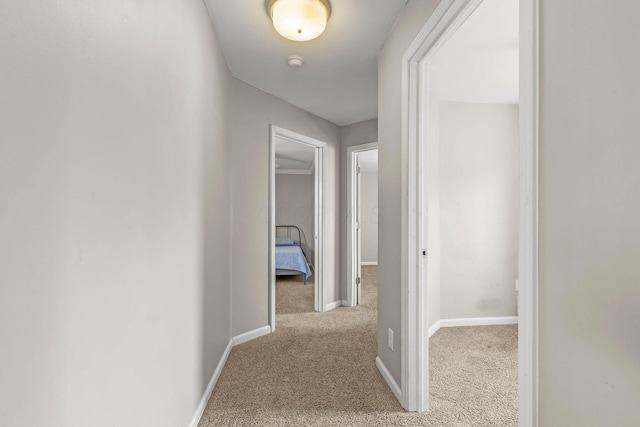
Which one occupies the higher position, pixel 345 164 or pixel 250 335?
pixel 345 164

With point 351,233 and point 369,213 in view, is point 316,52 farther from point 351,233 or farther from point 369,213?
point 369,213

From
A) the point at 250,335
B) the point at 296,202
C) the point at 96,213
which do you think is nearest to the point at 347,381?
the point at 250,335

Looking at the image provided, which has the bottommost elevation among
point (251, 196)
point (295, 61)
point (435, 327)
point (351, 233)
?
point (435, 327)

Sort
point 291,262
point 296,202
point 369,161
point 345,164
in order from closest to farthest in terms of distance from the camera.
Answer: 1. point 345,164
2. point 291,262
3. point 369,161
4. point 296,202

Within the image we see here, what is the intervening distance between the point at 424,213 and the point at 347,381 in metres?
1.27

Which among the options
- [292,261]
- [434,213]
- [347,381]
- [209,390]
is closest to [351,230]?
[434,213]

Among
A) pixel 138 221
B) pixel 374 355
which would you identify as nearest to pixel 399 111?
pixel 138 221

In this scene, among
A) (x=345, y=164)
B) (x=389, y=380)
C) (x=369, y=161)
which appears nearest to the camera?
(x=389, y=380)

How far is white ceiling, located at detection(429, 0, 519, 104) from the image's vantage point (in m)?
1.76

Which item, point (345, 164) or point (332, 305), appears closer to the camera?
point (332, 305)

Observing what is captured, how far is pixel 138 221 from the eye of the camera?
966 millimetres

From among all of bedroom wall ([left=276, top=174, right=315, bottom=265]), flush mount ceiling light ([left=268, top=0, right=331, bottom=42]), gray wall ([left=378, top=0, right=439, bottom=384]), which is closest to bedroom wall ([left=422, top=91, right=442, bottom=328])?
gray wall ([left=378, top=0, right=439, bottom=384])

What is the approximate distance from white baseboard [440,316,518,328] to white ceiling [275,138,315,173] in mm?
2904

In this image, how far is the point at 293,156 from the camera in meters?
5.62
